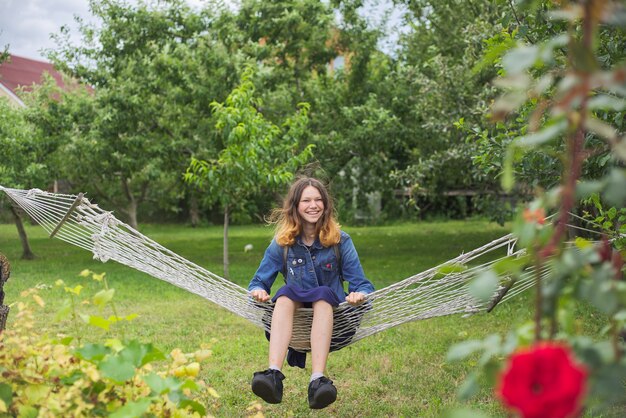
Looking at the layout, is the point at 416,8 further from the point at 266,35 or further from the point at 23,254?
the point at 23,254

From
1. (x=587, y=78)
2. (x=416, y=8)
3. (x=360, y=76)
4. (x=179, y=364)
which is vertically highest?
(x=416, y=8)

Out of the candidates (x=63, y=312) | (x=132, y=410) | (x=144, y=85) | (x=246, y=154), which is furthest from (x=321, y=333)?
(x=144, y=85)

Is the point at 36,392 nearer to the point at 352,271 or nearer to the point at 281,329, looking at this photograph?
the point at 281,329

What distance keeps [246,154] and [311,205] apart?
3026mm

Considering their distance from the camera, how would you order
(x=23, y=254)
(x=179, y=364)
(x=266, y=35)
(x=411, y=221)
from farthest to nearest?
(x=411, y=221), (x=23, y=254), (x=266, y=35), (x=179, y=364)

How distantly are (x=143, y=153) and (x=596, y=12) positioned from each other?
23.4ft

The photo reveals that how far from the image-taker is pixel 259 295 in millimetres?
2615

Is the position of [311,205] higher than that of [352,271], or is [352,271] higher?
Result: [311,205]

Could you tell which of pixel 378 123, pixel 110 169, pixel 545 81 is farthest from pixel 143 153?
pixel 545 81

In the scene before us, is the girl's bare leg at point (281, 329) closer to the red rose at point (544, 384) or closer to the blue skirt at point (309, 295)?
the blue skirt at point (309, 295)

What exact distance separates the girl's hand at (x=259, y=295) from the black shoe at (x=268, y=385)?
0.31 metres

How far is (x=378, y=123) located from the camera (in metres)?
7.25

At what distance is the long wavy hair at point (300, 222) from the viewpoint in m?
2.89

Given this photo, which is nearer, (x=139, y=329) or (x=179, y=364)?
(x=179, y=364)
